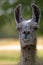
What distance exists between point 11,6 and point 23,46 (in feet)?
13.3

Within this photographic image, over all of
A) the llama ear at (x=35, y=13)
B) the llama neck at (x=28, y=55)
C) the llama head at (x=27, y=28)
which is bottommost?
the llama neck at (x=28, y=55)

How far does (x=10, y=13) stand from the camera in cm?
893

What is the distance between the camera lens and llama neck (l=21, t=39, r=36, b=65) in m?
5.02

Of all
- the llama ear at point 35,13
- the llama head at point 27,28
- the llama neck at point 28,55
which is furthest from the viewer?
the llama ear at point 35,13

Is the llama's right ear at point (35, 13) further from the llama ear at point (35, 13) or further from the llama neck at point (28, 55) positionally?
the llama neck at point (28, 55)

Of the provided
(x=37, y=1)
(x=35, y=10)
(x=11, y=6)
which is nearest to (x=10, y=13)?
(x=11, y=6)

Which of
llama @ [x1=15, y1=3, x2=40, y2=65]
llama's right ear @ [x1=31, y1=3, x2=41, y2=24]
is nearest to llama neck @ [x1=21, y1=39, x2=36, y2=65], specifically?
llama @ [x1=15, y1=3, x2=40, y2=65]

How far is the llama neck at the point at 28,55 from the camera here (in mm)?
5023

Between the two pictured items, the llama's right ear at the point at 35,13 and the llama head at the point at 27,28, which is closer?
the llama head at the point at 27,28

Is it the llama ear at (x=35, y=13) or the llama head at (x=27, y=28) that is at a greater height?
the llama ear at (x=35, y=13)

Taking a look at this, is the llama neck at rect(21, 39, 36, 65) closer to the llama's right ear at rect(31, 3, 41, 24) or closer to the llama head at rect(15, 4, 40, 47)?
the llama head at rect(15, 4, 40, 47)

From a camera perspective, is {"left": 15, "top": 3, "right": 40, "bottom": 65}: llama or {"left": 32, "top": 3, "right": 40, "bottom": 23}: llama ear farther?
{"left": 32, "top": 3, "right": 40, "bottom": 23}: llama ear

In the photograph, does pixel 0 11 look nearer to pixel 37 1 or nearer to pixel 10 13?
pixel 10 13

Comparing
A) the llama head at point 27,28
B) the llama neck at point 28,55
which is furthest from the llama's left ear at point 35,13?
the llama neck at point 28,55
